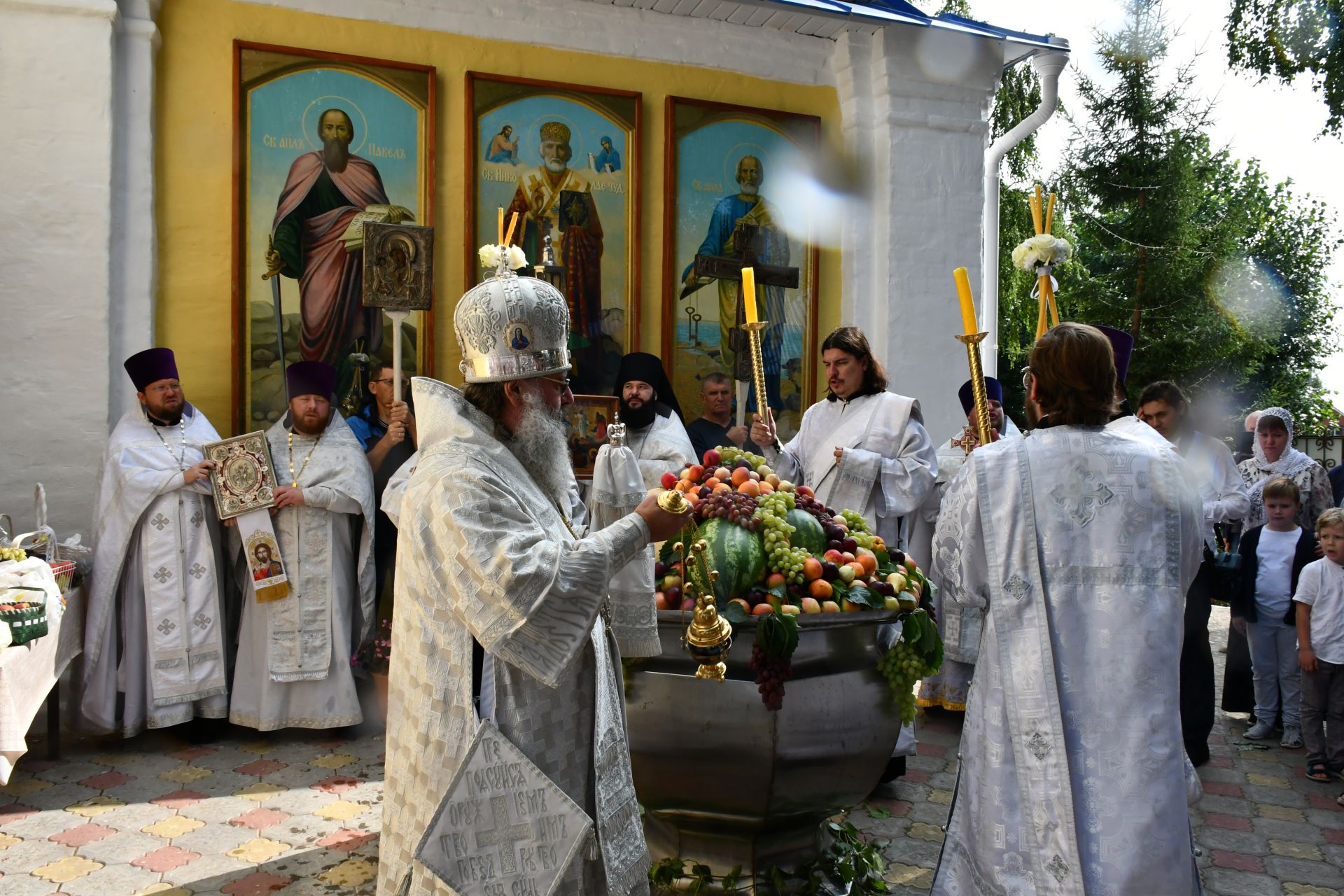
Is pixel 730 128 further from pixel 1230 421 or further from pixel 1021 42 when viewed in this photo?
pixel 1230 421

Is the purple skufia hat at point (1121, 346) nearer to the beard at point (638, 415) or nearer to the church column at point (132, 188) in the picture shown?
the beard at point (638, 415)

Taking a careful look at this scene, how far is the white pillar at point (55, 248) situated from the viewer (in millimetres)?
6590

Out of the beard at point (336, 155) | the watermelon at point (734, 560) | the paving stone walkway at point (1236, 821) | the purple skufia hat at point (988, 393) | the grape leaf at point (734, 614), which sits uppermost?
the beard at point (336, 155)

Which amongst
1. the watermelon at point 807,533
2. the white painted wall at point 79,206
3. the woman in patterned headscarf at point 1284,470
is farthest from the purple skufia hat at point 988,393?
the white painted wall at point 79,206

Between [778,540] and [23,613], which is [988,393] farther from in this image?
[23,613]

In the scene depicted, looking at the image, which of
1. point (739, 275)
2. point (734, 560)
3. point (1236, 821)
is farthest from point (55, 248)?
point (1236, 821)

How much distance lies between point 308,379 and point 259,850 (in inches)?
115

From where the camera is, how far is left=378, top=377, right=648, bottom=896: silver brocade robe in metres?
2.46

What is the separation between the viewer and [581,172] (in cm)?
807

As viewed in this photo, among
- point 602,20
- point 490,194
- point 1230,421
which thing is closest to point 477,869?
point 490,194

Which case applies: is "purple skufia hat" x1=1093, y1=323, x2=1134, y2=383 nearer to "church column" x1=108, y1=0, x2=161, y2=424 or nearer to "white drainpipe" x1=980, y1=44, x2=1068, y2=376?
"white drainpipe" x1=980, y1=44, x2=1068, y2=376

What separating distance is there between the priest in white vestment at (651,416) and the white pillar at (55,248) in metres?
3.03

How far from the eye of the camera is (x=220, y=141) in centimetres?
719

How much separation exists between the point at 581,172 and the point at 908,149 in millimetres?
2608
